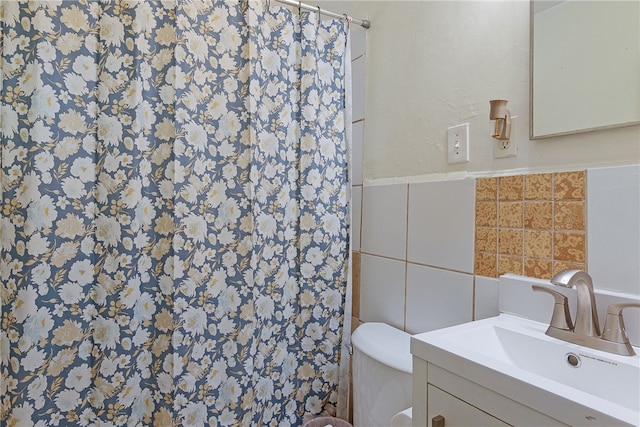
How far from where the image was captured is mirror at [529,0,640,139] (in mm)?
710

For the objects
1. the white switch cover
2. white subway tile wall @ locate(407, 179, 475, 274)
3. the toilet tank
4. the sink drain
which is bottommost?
the toilet tank

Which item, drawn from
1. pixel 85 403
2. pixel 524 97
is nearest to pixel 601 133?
pixel 524 97

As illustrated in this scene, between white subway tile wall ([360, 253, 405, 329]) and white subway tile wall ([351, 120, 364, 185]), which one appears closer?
white subway tile wall ([360, 253, 405, 329])

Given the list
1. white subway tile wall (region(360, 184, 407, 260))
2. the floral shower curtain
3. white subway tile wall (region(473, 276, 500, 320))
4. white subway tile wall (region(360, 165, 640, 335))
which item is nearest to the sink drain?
white subway tile wall (region(360, 165, 640, 335))

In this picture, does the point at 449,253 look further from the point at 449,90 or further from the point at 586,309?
the point at 449,90

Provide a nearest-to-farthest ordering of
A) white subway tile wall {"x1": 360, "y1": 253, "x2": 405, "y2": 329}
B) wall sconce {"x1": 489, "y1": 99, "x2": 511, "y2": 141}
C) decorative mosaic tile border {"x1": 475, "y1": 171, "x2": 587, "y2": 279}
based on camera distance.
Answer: decorative mosaic tile border {"x1": 475, "y1": 171, "x2": 587, "y2": 279} < wall sconce {"x1": 489, "y1": 99, "x2": 511, "y2": 141} < white subway tile wall {"x1": 360, "y1": 253, "x2": 405, "y2": 329}

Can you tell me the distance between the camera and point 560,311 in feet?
2.43

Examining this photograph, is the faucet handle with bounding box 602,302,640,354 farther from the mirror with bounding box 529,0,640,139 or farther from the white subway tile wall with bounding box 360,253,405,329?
the white subway tile wall with bounding box 360,253,405,329

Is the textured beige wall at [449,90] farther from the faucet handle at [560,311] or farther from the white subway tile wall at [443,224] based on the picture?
the faucet handle at [560,311]

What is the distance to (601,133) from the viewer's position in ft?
2.45

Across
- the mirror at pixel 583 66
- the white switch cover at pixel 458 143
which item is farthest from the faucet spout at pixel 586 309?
the white switch cover at pixel 458 143

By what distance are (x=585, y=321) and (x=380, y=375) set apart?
52 cm

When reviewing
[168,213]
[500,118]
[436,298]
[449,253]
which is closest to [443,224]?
[449,253]

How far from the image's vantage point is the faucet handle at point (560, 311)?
0.73 metres
